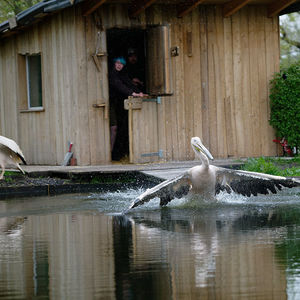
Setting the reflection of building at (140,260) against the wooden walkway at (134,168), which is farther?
the wooden walkway at (134,168)

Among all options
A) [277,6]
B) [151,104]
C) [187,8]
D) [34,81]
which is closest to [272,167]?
[151,104]

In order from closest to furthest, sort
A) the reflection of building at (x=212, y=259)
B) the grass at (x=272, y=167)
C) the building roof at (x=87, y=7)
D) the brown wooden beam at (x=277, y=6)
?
the reflection of building at (x=212, y=259) → the grass at (x=272, y=167) → the building roof at (x=87, y=7) → the brown wooden beam at (x=277, y=6)

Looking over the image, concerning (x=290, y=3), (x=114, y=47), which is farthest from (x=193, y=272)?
(x=114, y=47)

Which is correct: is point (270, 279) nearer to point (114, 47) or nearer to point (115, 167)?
point (115, 167)

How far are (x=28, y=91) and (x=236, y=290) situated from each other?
41.7ft

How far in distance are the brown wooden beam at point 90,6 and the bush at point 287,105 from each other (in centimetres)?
480

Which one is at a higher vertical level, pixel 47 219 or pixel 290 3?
pixel 290 3

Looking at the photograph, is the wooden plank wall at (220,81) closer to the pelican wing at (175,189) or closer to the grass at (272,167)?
the grass at (272,167)

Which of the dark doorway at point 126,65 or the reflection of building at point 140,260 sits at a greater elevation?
the dark doorway at point 126,65

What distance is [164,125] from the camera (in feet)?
52.3

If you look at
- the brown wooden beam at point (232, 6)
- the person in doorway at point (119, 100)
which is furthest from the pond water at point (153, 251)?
the brown wooden beam at point (232, 6)

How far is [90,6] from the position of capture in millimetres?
14859

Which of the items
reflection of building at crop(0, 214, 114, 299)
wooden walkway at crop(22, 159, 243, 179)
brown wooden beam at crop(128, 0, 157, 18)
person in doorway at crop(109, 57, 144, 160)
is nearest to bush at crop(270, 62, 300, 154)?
wooden walkway at crop(22, 159, 243, 179)

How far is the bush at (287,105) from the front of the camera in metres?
16.3
